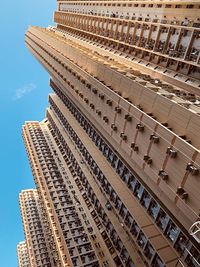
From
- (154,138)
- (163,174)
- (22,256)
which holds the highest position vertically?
(154,138)

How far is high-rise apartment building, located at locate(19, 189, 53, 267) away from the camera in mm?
90188

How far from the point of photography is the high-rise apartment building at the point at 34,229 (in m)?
90.2

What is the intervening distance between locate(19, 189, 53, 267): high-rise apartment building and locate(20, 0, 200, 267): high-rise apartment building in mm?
20839

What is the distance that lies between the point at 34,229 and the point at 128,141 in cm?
8079

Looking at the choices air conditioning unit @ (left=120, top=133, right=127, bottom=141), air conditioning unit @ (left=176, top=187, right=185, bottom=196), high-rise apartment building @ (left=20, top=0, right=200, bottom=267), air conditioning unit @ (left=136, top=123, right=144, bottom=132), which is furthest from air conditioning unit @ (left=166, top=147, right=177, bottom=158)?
air conditioning unit @ (left=120, top=133, right=127, bottom=141)

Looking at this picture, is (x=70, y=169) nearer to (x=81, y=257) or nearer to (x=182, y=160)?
(x=81, y=257)

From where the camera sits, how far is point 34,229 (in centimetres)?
10119

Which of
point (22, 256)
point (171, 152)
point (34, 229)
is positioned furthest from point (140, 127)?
point (22, 256)

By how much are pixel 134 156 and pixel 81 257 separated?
120ft

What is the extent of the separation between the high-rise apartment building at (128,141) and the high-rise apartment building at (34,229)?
68.4 ft

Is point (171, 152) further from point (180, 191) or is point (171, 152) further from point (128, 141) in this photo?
point (128, 141)

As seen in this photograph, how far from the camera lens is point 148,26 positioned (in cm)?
5097

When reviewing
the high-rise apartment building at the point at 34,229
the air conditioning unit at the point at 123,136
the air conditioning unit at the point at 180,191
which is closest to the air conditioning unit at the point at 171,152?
Result: the air conditioning unit at the point at 180,191

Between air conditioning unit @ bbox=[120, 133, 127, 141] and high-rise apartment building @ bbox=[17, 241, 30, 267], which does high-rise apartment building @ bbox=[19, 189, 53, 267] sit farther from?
air conditioning unit @ bbox=[120, 133, 127, 141]
